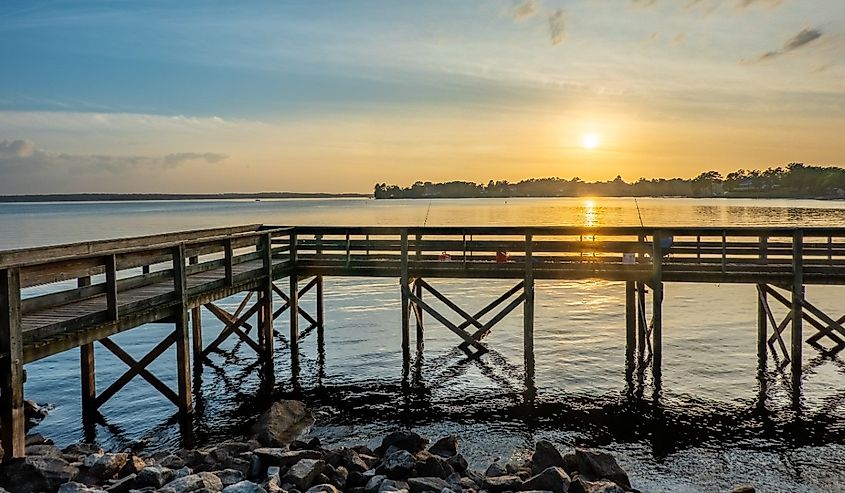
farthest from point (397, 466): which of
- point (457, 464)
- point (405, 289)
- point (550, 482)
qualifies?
point (405, 289)

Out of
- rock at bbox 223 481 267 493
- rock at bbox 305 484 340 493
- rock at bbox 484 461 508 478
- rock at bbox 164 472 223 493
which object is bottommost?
rock at bbox 484 461 508 478

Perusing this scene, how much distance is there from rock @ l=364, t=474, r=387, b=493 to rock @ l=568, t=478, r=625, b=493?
2544 millimetres

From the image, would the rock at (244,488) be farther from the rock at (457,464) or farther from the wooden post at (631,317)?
the wooden post at (631,317)

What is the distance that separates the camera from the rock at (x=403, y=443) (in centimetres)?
1055

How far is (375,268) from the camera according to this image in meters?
18.1

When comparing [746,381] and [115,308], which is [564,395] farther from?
[115,308]

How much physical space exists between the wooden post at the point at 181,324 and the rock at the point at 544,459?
6.86 m

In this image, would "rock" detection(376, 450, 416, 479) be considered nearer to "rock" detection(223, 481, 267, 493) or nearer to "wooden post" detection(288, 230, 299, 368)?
"rock" detection(223, 481, 267, 493)

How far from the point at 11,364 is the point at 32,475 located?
4.68 ft

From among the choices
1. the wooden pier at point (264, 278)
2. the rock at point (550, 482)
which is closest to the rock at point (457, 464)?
the rock at point (550, 482)

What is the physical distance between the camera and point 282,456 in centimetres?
962

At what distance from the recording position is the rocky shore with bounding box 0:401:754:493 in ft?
27.1

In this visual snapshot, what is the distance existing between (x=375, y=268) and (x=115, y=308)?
8460 mm

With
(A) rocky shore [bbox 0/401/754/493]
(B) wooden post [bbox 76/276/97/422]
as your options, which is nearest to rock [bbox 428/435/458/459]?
(A) rocky shore [bbox 0/401/754/493]
